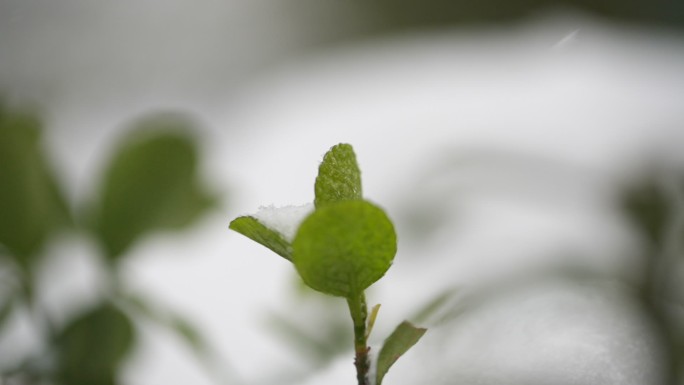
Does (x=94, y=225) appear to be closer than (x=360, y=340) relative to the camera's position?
No

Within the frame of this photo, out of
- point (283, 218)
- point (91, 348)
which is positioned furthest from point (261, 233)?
point (91, 348)

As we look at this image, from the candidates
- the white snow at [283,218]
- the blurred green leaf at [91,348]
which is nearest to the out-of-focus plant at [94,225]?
the blurred green leaf at [91,348]

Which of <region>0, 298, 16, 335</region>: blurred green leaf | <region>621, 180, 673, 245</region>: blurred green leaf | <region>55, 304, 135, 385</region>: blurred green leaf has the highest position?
<region>0, 298, 16, 335</region>: blurred green leaf

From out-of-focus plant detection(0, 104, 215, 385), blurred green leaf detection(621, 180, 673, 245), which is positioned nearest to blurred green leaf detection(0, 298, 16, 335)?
out-of-focus plant detection(0, 104, 215, 385)

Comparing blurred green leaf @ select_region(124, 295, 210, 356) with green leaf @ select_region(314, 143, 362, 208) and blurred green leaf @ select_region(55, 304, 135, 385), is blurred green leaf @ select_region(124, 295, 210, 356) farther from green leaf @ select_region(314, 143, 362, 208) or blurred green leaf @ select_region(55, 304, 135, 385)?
green leaf @ select_region(314, 143, 362, 208)

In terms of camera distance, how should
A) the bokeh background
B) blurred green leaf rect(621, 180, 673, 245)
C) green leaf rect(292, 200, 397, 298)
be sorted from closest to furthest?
green leaf rect(292, 200, 397, 298)
the bokeh background
blurred green leaf rect(621, 180, 673, 245)

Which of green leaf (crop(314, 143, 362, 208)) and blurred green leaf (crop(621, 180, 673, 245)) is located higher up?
green leaf (crop(314, 143, 362, 208))

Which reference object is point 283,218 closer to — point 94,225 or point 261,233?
point 261,233
